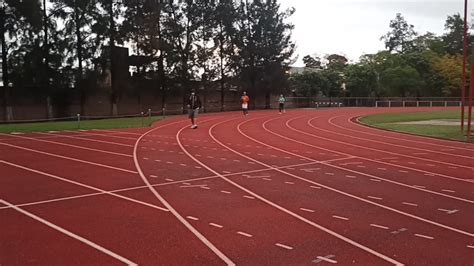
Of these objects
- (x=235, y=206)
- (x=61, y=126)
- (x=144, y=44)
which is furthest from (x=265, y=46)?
(x=235, y=206)

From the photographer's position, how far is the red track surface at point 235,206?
16.7 ft

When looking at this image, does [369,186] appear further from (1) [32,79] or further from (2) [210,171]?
(1) [32,79]

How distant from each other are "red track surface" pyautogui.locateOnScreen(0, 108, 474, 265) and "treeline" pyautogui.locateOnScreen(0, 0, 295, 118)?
1963 cm

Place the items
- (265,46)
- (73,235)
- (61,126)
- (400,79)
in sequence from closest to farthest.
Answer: (73,235) < (61,126) < (265,46) < (400,79)

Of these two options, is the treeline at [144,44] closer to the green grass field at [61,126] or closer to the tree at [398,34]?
the green grass field at [61,126]

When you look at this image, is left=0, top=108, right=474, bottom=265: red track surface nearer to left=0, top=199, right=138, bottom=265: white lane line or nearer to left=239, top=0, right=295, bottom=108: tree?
left=0, top=199, right=138, bottom=265: white lane line

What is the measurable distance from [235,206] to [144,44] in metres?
30.9

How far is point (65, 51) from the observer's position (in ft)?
108

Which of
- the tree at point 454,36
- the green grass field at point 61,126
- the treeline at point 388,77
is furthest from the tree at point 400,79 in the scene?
the green grass field at point 61,126

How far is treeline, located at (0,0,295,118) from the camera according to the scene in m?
31.1

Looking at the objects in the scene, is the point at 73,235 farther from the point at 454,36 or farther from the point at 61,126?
the point at 454,36

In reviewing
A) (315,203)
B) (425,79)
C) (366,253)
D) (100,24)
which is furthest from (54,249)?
(425,79)

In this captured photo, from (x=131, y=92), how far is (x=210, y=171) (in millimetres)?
28321

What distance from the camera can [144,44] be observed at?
3616 cm
